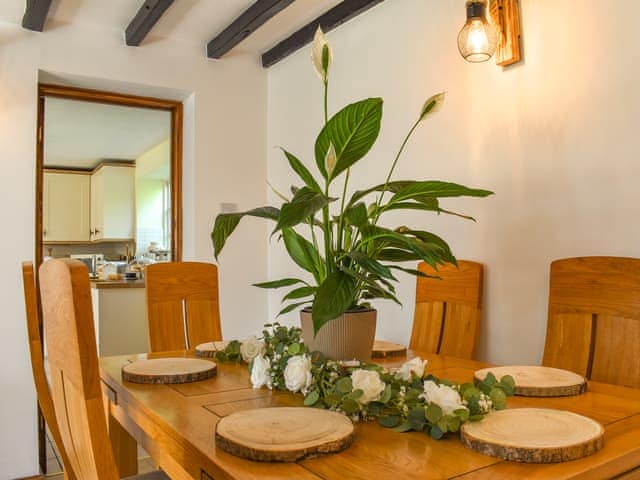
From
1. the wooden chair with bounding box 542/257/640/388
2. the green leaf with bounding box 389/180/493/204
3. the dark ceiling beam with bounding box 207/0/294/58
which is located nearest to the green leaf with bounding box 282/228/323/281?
the green leaf with bounding box 389/180/493/204

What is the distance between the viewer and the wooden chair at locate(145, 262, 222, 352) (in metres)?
2.30

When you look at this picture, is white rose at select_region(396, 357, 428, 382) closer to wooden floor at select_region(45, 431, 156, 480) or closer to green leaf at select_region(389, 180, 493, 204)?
green leaf at select_region(389, 180, 493, 204)

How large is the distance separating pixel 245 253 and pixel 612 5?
2.42m

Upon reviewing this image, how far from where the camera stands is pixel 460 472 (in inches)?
31.4

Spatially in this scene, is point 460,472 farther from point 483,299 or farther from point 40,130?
point 40,130

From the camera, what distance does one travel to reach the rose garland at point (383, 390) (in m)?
0.96

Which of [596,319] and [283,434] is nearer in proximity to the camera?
[283,434]

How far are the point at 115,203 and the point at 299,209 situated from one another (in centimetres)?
470

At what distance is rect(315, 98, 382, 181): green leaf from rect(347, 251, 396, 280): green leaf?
0.21 metres

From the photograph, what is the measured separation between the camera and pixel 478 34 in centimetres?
201

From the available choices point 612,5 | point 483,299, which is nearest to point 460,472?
point 483,299

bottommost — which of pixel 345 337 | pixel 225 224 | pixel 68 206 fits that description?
pixel 345 337

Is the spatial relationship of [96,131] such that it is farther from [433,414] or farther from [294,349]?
[433,414]

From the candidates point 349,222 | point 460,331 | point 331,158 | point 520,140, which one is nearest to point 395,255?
point 349,222
